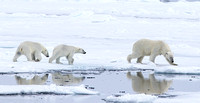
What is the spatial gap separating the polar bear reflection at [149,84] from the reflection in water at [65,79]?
3.04 feet

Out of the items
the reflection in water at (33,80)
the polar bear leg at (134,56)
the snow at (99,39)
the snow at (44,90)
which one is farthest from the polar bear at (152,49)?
the snow at (44,90)

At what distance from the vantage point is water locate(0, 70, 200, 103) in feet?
20.0

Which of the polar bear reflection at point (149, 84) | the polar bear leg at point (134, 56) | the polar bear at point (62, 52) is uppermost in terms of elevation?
the polar bear at point (62, 52)

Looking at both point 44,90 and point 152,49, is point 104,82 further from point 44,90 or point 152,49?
point 152,49

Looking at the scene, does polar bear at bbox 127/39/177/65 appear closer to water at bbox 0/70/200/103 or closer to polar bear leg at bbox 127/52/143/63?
polar bear leg at bbox 127/52/143/63

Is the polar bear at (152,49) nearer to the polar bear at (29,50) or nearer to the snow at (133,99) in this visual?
the polar bear at (29,50)

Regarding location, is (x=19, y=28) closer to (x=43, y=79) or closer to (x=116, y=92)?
(x=43, y=79)

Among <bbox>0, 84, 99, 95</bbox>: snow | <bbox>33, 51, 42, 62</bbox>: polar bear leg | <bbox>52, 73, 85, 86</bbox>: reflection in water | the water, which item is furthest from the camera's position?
<bbox>33, 51, 42, 62</bbox>: polar bear leg

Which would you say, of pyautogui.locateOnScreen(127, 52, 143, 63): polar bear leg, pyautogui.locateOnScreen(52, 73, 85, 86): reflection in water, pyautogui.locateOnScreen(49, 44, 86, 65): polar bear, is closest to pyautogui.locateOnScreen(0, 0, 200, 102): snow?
pyautogui.locateOnScreen(127, 52, 143, 63): polar bear leg

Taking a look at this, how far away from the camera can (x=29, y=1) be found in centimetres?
3838

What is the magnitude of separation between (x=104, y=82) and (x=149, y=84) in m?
0.73

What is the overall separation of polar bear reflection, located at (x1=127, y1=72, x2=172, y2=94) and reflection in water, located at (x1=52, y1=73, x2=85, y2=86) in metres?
0.93

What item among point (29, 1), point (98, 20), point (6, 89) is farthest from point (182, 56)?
point (29, 1)

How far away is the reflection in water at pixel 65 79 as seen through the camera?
7.55 metres
